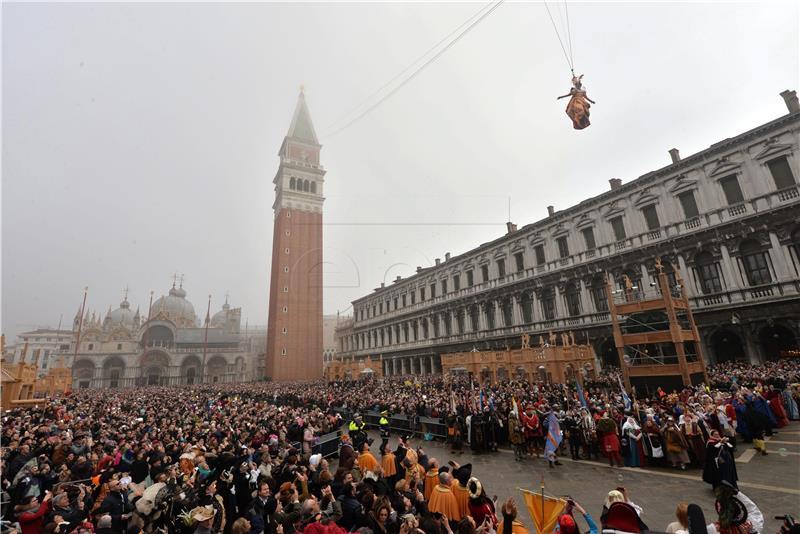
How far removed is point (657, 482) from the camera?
8992mm

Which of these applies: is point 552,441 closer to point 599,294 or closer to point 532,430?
point 532,430

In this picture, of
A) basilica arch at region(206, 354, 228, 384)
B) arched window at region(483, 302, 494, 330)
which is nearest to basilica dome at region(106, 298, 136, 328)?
basilica arch at region(206, 354, 228, 384)

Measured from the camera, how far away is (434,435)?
53.4 ft

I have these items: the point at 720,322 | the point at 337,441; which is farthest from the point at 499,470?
the point at 720,322

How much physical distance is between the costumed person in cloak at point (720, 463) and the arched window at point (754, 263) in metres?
19.0

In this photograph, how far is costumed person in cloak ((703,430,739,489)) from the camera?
7102mm

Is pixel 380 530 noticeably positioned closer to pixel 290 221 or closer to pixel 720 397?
pixel 720 397

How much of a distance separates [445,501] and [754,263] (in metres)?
24.9

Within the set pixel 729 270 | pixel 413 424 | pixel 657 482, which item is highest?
pixel 729 270

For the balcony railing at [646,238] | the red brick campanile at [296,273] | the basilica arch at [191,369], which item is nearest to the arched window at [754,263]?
the balcony railing at [646,238]

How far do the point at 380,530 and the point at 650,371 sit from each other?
15.6 meters

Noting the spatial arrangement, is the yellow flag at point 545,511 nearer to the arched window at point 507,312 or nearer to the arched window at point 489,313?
the arched window at point 507,312

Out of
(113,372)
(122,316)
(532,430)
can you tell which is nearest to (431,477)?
(532,430)

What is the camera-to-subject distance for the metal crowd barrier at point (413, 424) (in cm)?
1611
